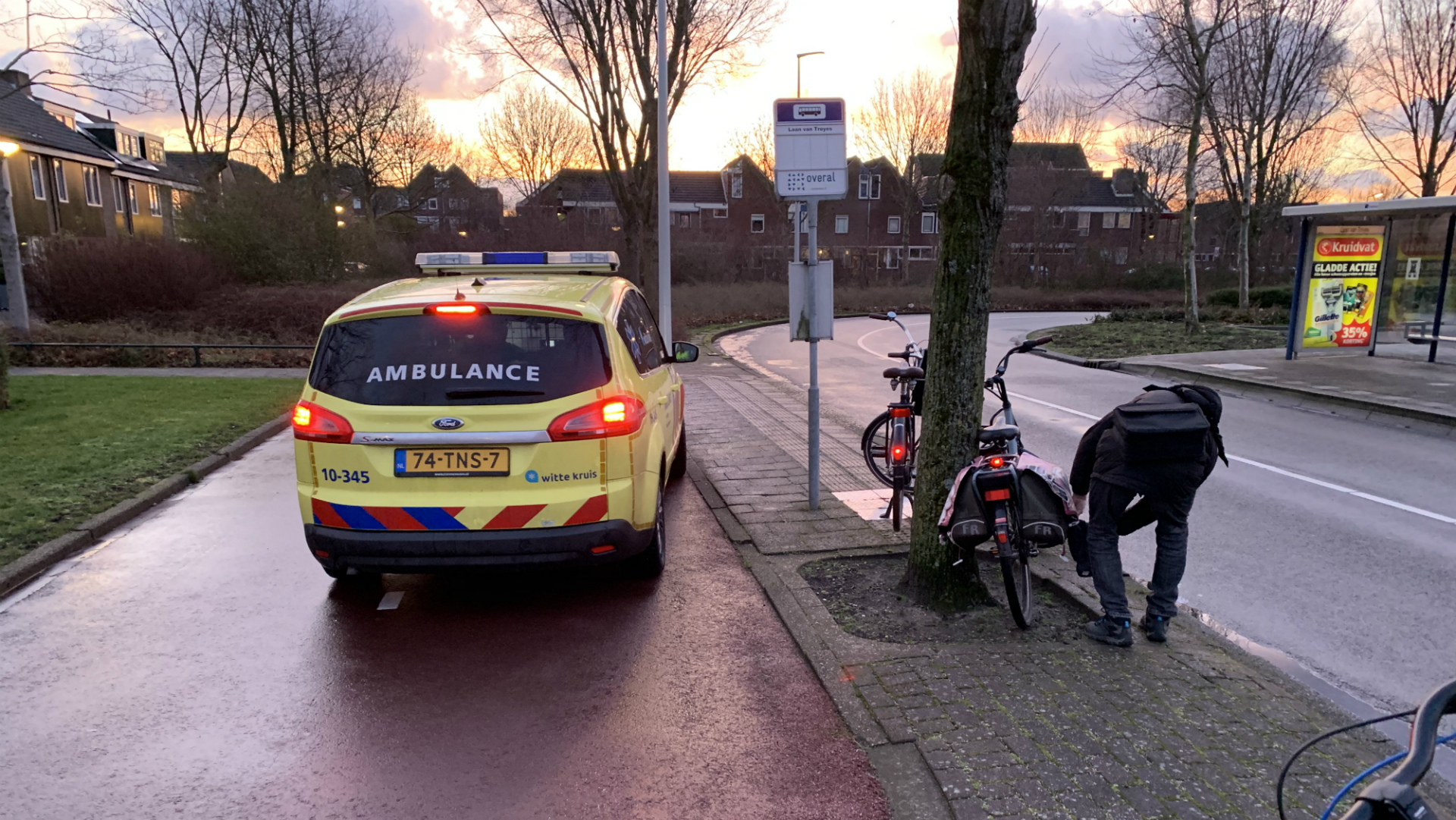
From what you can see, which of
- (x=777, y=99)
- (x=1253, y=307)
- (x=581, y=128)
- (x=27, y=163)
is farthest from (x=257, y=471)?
(x=27, y=163)

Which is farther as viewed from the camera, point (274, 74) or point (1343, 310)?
point (274, 74)

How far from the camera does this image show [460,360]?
4.50 metres

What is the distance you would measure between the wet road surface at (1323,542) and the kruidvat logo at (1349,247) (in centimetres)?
582

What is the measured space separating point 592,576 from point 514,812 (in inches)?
93.8

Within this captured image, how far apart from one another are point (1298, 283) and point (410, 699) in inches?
676

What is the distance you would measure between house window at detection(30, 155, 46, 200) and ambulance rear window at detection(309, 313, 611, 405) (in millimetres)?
39661

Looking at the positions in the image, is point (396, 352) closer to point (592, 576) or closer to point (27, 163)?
point (592, 576)

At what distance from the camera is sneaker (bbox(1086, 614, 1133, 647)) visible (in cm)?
418

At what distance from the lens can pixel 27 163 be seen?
111ft

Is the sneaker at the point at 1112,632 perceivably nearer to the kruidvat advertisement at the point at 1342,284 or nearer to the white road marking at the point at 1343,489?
the white road marking at the point at 1343,489

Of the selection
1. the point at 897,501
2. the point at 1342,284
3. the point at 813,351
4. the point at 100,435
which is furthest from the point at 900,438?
the point at 1342,284

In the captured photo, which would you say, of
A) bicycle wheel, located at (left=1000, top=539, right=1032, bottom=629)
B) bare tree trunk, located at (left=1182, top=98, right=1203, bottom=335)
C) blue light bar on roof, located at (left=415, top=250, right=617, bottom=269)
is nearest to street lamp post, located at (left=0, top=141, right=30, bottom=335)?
blue light bar on roof, located at (left=415, top=250, right=617, bottom=269)

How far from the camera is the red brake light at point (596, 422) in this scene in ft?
14.4

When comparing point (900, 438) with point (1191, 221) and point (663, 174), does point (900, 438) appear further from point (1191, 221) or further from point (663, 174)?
point (1191, 221)
